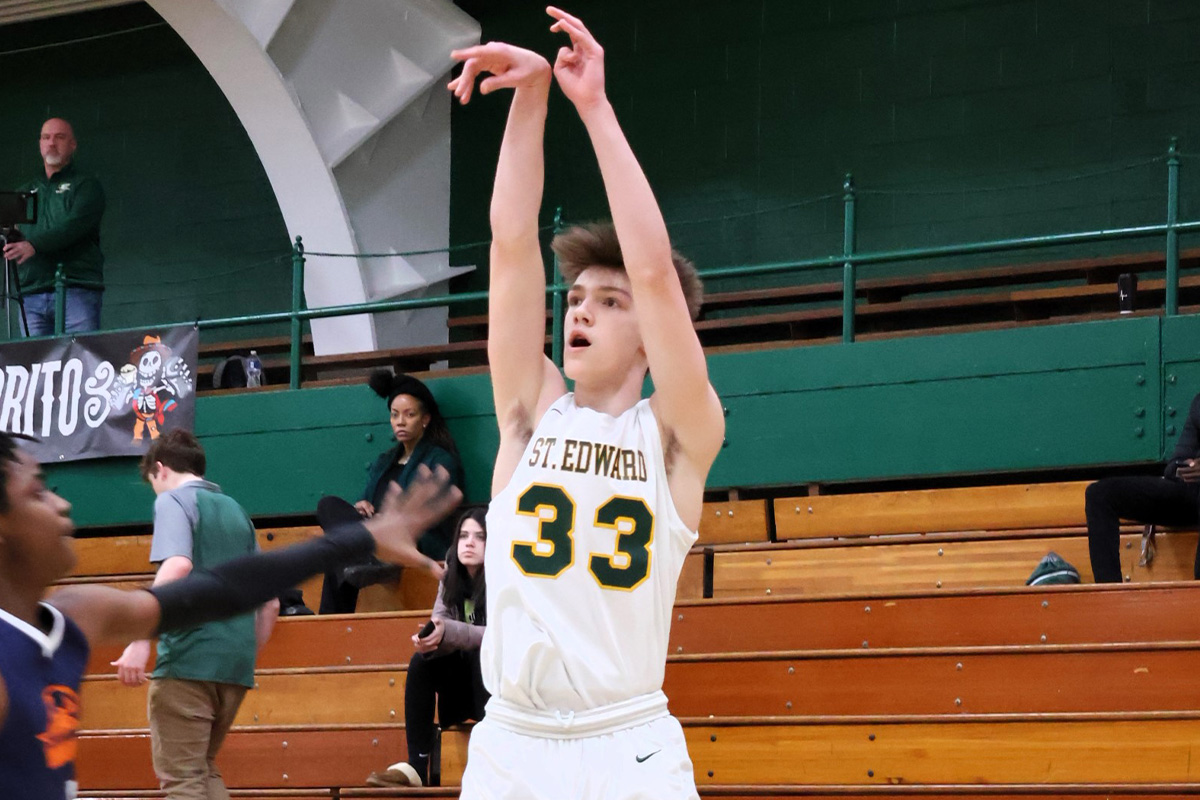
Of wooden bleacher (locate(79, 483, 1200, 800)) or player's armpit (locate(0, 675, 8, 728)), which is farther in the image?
wooden bleacher (locate(79, 483, 1200, 800))

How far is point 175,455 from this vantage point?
5.96 metres

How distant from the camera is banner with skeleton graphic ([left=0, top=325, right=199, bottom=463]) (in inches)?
364

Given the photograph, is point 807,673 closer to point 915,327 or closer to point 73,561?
point 915,327

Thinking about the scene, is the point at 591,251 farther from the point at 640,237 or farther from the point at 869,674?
the point at 869,674

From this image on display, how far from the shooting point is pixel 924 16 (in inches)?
398

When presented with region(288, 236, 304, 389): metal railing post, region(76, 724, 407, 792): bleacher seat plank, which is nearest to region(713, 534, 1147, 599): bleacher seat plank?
region(76, 724, 407, 792): bleacher seat plank

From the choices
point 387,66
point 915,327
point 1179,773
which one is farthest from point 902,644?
point 387,66

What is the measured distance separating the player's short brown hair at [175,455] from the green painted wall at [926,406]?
2.66m

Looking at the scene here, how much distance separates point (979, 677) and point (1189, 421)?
5.03 feet

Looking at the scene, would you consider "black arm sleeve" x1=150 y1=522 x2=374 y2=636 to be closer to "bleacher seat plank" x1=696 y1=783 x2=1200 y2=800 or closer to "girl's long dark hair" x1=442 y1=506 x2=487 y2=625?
"bleacher seat plank" x1=696 y1=783 x2=1200 y2=800

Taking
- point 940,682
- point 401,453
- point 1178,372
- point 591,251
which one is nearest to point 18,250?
point 401,453

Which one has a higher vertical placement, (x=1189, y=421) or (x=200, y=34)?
(x=200, y=34)

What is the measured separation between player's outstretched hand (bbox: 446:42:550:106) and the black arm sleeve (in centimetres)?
88

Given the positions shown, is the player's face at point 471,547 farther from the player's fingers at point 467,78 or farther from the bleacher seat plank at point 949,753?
the player's fingers at point 467,78
